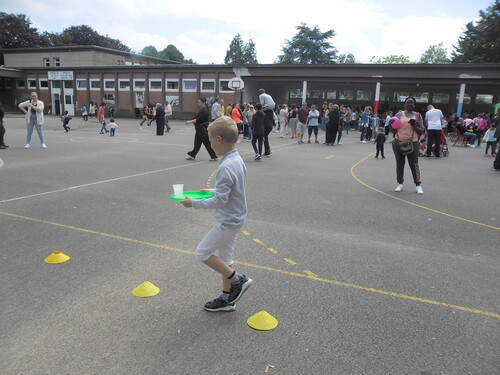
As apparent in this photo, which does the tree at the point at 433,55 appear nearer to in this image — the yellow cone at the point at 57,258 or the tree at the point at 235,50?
the tree at the point at 235,50

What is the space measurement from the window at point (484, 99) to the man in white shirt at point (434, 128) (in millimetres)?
33729

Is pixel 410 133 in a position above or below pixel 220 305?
above

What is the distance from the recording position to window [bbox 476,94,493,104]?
41.8m

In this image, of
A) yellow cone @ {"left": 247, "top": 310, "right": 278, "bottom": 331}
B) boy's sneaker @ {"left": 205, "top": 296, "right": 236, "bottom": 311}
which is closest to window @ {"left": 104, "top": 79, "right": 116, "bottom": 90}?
Result: boy's sneaker @ {"left": 205, "top": 296, "right": 236, "bottom": 311}

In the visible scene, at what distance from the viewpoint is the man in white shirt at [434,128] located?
47.2 feet

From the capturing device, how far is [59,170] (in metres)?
9.83

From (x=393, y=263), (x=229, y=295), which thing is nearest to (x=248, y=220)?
(x=393, y=263)

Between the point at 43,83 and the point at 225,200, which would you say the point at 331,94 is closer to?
the point at 43,83

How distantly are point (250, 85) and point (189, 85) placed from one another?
683 cm

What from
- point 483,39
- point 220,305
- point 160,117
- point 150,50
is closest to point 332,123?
point 160,117

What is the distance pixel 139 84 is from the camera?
4428cm

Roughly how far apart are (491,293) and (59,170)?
9.62 metres

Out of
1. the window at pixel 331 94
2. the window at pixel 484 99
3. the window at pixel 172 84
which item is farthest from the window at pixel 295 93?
the window at pixel 484 99

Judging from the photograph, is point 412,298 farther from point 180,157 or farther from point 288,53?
point 288,53
